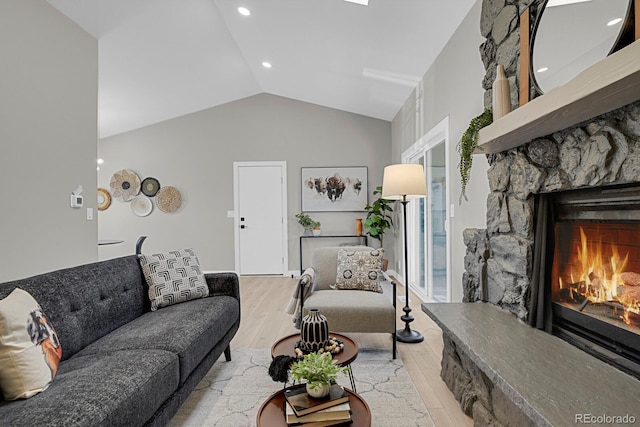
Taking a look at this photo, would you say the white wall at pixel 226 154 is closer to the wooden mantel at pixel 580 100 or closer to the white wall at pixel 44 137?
the white wall at pixel 44 137

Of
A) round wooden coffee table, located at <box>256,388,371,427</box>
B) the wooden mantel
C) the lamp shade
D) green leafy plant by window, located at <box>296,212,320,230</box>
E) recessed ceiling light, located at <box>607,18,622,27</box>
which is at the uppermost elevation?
recessed ceiling light, located at <box>607,18,622,27</box>

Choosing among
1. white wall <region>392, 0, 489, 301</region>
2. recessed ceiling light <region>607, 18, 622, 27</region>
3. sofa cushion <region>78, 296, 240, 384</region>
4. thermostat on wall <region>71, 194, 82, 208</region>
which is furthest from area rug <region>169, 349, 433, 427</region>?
thermostat on wall <region>71, 194, 82, 208</region>

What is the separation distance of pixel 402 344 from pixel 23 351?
2496 mm

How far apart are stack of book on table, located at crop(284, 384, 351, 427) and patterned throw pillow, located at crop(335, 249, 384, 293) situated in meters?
1.77

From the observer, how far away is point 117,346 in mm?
1746

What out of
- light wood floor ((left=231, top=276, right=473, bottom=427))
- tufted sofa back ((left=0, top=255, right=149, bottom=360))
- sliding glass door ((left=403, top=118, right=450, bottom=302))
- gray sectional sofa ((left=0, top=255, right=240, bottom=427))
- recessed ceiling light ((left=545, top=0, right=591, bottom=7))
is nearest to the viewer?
gray sectional sofa ((left=0, top=255, right=240, bottom=427))

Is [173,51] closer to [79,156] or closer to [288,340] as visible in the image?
[79,156]

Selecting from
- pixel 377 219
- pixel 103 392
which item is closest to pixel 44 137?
pixel 103 392

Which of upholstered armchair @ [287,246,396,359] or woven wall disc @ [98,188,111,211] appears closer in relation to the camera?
upholstered armchair @ [287,246,396,359]

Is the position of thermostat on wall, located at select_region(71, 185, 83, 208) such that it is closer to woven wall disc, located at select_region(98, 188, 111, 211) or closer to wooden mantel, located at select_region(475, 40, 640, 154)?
woven wall disc, located at select_region(98, 188, 111, 211)

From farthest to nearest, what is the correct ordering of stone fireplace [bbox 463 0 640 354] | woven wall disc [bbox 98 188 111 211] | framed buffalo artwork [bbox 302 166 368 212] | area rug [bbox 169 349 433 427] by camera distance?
1. woven wall disc [bbox 98 188 111 211]
2. framed buffalo artwork [bbox 302 166 368 212]
3. area rug [bbox 169 349 433 427]
4. stone fireplace [bbox 463 0 640 354]

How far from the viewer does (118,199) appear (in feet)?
20.6

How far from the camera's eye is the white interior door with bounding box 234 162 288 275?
617 centimetres

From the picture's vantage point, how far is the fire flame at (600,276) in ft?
4.61
